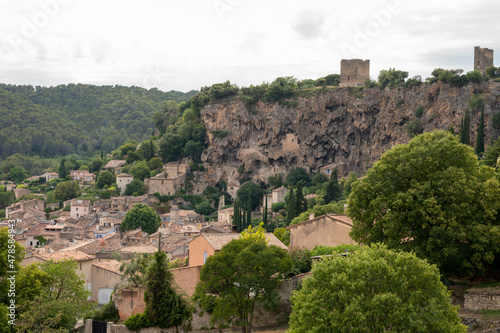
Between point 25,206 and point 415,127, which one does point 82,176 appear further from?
point 415,127

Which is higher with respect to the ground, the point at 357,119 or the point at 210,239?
the point at 357,119

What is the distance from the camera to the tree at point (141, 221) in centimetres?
7775

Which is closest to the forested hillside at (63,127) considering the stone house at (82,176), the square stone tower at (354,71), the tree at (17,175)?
the tree at (17,175)

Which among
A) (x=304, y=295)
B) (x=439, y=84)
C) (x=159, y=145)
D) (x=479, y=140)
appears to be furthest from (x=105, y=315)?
(x=159, y=145)

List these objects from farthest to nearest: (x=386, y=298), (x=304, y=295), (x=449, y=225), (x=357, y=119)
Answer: (x=357, y=119), (x=449, y=225), (x=304, y=295), (x=386, y=298)

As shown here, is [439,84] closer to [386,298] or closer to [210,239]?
[210,239]

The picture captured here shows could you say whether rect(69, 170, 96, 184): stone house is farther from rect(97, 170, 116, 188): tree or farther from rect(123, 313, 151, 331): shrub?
rect(123, 313, 151, 331): shrub

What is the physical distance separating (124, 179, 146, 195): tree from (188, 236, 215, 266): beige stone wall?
64.6m

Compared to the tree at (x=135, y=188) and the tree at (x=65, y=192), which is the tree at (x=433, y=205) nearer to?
the tree at (x=135, y=188)

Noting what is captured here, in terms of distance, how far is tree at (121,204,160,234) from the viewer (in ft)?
255

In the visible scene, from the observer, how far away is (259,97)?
101 meters

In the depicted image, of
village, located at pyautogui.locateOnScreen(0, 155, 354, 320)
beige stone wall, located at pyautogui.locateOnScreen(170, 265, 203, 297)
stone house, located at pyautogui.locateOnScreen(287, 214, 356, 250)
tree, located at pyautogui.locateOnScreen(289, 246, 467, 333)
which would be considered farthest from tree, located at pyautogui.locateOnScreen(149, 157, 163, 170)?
tree, located at pyautogui.locateOnScreen(289, 246, 467, 333)

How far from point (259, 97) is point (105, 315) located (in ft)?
234

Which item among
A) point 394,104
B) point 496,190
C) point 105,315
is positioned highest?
point 394,104
